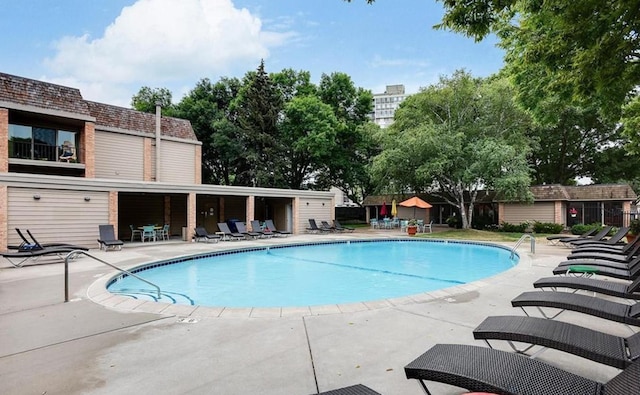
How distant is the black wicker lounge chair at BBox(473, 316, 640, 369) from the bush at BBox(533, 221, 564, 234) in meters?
19.9

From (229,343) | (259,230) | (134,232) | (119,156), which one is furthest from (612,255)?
(119,156)

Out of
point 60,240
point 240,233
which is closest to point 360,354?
point 60,240

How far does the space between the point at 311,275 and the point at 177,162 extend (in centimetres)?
1387

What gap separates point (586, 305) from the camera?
12.1ft

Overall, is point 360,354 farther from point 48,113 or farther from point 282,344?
point 48,113

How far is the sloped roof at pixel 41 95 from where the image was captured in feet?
46.4

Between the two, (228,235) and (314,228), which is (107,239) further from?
(314,228)

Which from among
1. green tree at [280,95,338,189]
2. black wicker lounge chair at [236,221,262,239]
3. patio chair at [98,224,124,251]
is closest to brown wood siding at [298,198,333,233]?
black wicker lounge chair at [236,221,262,239]

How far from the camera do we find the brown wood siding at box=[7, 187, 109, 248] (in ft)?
37.2

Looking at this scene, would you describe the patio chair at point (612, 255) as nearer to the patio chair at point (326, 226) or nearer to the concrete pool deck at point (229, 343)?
the concrete pool deck at point (229, 343)

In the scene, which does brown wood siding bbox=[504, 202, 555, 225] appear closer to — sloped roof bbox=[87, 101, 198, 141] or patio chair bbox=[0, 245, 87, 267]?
sloped roof bbox=[87, 101, 198, 141]

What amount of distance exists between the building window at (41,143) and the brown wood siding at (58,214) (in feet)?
15.5

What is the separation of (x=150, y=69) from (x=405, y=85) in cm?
7546

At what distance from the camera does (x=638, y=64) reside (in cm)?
587
